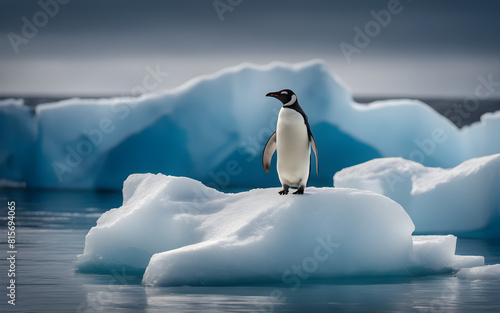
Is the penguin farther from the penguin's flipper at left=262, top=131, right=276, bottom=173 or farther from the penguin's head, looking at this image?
the penguin's flipper at left=262, top=131, right=276, bottom=173

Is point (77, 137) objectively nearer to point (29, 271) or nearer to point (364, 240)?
point (29, 271)

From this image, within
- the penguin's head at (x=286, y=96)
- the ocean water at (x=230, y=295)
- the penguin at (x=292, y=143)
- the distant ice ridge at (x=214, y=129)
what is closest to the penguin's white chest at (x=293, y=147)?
the penguin at (x=292, y=143)

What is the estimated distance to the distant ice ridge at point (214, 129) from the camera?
63.0 ft

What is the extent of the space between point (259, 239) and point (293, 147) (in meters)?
A: 1.08

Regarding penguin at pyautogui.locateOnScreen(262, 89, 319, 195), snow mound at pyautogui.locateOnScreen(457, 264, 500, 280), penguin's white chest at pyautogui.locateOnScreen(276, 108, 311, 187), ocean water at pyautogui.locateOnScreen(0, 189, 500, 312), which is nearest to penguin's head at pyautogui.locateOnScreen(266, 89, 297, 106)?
penguin at pyautogui.locateOnScreen(262, 89, 319, 195)

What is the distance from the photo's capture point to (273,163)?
829 inches

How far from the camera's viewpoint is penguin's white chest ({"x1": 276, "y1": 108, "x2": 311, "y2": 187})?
Result: 7.39m

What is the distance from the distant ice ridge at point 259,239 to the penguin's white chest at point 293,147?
205mm

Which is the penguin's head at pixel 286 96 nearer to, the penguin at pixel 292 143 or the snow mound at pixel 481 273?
the penguin at pixel 292 143

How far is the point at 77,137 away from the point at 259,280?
544 inches

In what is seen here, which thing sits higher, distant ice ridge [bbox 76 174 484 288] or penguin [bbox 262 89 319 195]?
penguin [bbox 262 89 319 195]

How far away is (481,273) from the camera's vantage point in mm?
7457

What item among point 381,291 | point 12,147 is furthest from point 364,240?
point 12,147

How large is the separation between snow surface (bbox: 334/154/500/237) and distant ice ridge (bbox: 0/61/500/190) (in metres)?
6.40
